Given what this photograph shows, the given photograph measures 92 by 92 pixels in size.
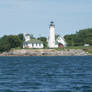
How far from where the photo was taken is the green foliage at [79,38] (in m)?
170

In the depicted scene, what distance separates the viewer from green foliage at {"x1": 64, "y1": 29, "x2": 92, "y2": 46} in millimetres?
169625

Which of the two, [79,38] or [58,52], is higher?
[79,38]

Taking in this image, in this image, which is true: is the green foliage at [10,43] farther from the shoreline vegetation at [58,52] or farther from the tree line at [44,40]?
the shoreline vegetation at [58,52]

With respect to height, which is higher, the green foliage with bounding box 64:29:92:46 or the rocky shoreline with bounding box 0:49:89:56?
the green foliage with bounding box 64:29:92:46

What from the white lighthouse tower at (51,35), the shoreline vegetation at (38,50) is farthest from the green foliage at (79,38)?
the white lighthouse tower at (51,35)

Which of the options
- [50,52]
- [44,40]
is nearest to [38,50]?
[50,52]

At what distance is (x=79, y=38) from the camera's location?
18038 centimetres

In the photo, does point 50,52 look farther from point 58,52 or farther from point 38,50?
point 38,50

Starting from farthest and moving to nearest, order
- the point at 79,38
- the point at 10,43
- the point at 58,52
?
1. the point at 79,38
2. the point at 10,43
3. the point at 58,52

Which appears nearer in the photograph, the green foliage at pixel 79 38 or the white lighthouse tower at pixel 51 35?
the white lighthouse tower at pixel 51 35

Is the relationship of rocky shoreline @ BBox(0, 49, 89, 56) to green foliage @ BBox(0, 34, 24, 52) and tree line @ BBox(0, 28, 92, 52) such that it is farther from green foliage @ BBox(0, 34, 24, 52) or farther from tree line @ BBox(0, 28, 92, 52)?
tree line @ BBox(0, 28, 92, 52)

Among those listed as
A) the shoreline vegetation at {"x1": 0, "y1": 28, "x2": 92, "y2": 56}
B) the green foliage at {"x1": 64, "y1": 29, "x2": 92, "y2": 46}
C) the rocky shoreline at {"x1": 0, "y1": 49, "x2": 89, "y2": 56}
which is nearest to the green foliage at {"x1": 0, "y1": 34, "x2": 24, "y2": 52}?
the shoreline vegetation at {"x1": 0, "y1": 28, "x2": 92, "y2": 56}

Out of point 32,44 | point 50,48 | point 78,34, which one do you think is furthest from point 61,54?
point 78,34

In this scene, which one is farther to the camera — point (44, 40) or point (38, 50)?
point (44, 40)
